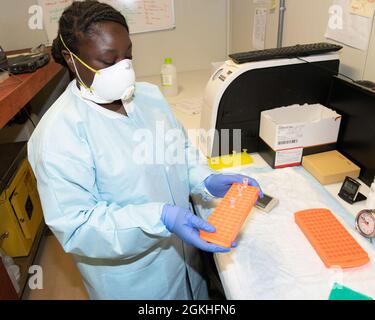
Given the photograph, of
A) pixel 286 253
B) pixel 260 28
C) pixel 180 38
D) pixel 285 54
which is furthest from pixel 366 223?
pixel 180 38

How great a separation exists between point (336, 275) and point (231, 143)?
0.61 meters

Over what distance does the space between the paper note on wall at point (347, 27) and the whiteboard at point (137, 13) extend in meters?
1.39

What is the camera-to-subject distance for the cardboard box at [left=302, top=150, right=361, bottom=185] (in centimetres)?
99

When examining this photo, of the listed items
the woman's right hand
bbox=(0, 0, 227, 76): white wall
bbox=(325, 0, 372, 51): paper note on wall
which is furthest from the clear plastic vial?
the woman's right hand

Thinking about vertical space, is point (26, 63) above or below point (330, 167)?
above

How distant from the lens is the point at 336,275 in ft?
2.27

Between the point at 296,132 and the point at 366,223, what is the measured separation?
14.7 inches

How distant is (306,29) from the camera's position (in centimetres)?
137

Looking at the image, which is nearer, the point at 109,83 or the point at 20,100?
the point at 109,83

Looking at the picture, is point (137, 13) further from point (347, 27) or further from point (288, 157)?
point (288, 157)

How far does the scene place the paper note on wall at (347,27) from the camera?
1.04 m

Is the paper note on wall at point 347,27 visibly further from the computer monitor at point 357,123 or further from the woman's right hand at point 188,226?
the woman's right hand at point 188,226

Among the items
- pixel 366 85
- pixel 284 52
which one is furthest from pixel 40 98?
pixel 366 85
